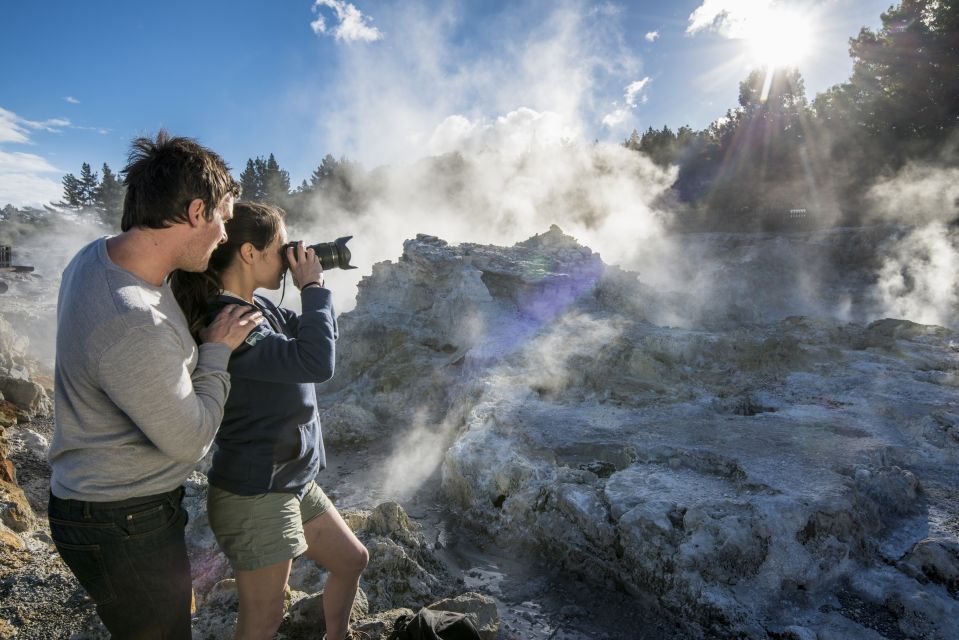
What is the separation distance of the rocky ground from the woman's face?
1.19m

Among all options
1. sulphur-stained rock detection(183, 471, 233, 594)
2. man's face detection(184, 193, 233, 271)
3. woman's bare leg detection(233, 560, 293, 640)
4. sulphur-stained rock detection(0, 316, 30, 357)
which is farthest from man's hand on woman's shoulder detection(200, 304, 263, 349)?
sulphur-stained rock detection(0, 316, 30, 357)

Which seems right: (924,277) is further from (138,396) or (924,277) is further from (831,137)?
(138,396)

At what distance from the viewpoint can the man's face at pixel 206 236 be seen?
116 cm

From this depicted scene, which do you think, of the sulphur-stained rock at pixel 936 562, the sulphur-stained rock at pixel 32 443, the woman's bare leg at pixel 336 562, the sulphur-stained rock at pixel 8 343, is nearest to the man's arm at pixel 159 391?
the woman's bare leg at pixel 336 562

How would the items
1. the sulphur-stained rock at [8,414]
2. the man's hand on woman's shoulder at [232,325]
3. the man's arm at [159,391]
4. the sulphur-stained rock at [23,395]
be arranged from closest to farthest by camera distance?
the man's arm at [159,391]
the man's hand on woman's shoulder at [232,325]
the sulphur-stained rock at [8,414]
the sulphur-stained rock at [23,395]

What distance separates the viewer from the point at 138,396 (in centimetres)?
98

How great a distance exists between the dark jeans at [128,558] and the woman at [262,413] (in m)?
0.19

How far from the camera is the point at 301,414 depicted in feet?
4.65

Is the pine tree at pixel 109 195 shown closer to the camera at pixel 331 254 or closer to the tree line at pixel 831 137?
the tree line at pixel 831 137

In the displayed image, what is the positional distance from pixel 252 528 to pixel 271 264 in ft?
2.36

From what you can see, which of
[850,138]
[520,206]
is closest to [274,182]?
[520,206]

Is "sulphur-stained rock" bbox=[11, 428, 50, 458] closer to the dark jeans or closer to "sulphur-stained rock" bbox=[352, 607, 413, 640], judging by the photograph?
"sulphur-stained rock" bbox=[352, 607, 413, 640]

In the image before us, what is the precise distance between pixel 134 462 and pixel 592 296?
653cm

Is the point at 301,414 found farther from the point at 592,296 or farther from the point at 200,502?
the point at 592,296
